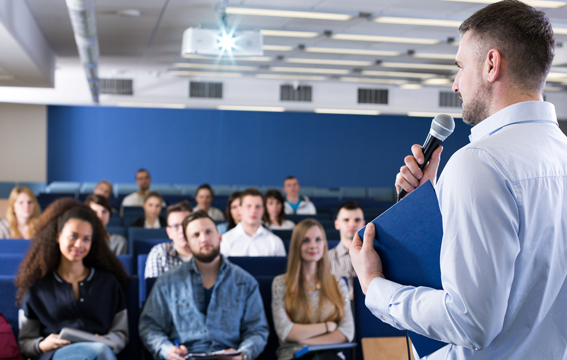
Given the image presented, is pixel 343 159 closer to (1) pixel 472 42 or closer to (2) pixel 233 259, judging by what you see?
(2) pixel 233 259

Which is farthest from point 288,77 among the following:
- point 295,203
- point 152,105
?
point 295,203

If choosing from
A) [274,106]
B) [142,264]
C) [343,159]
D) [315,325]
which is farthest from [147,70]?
[315,325]

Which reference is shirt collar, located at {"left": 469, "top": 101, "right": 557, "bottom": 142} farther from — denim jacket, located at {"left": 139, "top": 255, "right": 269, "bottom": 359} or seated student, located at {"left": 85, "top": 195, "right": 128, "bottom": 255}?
seated student, located at {"left": 85, "top": 195, "right": 128, "bottom": 255}

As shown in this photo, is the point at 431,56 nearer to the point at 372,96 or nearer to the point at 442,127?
the point at 372,96

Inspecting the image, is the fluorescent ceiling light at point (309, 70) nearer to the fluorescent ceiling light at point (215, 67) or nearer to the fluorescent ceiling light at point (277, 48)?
the fluorescent ceiling light at point (215, 67)

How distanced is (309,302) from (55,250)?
4.87ft

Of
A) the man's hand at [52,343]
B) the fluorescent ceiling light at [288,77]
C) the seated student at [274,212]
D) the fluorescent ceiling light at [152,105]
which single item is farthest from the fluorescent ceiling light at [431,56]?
the man's hand at [52,343]

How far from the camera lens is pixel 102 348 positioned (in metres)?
2.77

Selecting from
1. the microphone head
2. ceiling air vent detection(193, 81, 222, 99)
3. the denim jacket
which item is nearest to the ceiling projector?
the denim jacket

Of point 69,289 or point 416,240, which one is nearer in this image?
point 416,240

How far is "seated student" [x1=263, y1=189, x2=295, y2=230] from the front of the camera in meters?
6.46

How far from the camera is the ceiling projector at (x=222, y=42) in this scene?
6.95 metres

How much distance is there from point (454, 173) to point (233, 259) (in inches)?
131

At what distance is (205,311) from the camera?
3111mm
